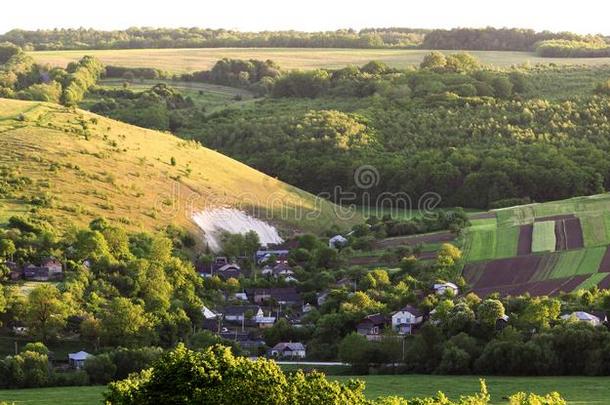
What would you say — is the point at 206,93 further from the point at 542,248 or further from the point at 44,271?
the point at 44,271

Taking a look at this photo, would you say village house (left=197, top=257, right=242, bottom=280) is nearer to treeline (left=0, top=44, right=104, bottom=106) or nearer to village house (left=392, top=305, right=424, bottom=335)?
village house (left=392, top=305, right=424, bottom=335)

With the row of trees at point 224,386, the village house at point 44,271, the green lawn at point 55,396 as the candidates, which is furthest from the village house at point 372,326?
the row of trees at point 224,386

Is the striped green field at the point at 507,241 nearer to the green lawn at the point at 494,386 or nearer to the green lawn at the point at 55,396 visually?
the green lawn at the point at 494,386

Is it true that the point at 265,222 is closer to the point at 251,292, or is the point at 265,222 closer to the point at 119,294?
the point at 251,292

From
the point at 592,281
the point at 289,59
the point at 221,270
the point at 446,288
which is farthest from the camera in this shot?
the point at 289,59

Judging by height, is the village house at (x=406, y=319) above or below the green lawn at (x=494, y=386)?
below

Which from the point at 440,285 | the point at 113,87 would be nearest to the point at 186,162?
the point at 440,285

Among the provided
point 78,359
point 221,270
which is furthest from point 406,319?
point 221,270
